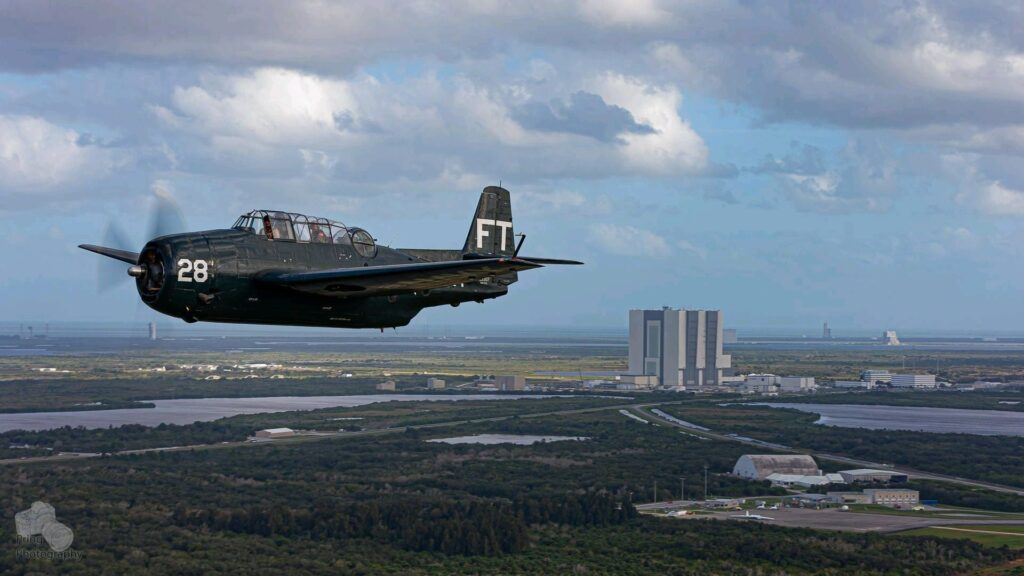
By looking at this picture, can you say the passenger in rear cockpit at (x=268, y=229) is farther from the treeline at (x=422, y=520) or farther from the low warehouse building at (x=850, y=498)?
the low warehouse building at (x=850, y=498)

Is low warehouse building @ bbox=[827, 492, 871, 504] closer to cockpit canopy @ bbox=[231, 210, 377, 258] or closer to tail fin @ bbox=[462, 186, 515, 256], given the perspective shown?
tail fin @ bbox=[462, 186, 515, 256]

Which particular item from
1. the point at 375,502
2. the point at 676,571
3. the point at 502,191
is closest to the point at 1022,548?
the point at 676,571

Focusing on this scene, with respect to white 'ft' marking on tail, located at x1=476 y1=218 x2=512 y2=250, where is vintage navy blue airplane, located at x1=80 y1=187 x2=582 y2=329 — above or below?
below

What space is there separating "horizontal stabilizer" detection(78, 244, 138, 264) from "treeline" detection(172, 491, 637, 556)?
196 feet

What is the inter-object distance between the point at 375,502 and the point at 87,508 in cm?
2468

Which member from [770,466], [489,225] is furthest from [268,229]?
[770,466]

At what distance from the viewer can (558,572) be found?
88.6 meters

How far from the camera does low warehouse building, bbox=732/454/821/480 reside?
453 ft

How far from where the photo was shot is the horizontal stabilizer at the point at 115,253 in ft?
130

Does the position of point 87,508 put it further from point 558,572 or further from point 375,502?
point 558,572

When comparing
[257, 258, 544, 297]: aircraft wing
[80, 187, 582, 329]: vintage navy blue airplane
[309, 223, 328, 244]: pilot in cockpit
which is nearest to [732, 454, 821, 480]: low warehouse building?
[80, 187, 582, 329]: vintage navy blue airplane

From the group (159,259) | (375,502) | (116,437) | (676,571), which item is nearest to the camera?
(159,259)

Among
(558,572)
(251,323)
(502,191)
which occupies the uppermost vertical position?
(502,191)

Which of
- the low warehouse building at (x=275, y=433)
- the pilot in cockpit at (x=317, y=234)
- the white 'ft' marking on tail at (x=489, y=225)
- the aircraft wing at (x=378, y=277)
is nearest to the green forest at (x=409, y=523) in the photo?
the low warehouse building at (x=275, y=433)
